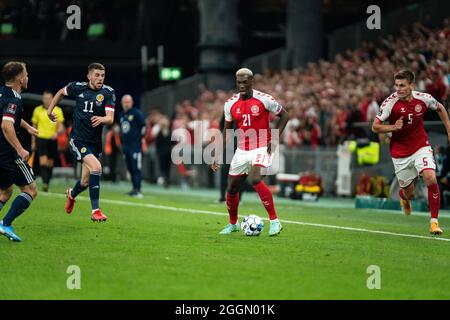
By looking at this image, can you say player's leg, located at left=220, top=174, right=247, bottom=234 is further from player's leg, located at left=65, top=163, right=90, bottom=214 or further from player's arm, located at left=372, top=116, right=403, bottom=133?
player's leg, located at left=65, top=163, right=90, bottom=214

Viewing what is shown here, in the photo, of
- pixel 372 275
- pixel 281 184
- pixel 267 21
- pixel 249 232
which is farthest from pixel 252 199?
pixel 267 21

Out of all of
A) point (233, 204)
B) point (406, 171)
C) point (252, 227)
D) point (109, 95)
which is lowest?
point (252, 227)

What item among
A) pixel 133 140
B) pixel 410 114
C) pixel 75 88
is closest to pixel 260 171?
pixel 410 114

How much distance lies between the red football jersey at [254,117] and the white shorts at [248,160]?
8cm

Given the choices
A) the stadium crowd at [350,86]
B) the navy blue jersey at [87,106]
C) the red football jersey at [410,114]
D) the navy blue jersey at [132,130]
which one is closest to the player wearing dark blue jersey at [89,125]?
the navy blue jersey at [87,106]

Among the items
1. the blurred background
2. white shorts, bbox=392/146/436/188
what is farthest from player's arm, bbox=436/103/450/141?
the blurred background

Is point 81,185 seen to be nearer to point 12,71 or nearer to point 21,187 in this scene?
point 21,187

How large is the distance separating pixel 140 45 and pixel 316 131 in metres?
18.1

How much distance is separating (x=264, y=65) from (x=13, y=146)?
87.3 ft

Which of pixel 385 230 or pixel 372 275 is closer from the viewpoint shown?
pixel 372 275

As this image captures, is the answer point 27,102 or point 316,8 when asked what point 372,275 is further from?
point 316,8

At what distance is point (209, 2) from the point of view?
125ft

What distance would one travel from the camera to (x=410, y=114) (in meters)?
16.3

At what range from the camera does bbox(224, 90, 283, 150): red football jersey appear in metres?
Result: 15.0
